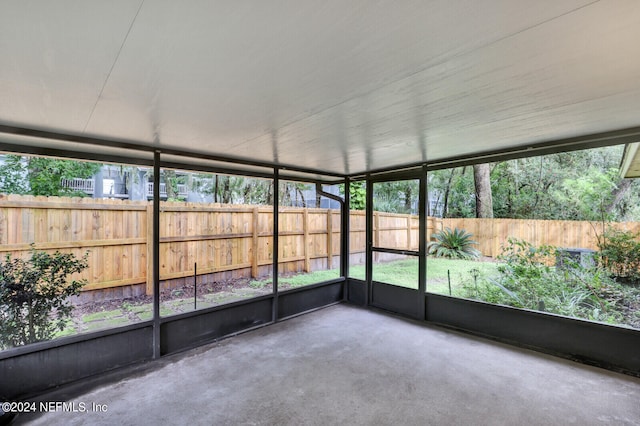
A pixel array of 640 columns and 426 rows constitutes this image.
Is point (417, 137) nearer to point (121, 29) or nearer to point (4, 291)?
point (121, 29)

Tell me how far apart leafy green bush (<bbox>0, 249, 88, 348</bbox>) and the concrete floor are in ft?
1.99

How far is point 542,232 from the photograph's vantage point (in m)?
4.48

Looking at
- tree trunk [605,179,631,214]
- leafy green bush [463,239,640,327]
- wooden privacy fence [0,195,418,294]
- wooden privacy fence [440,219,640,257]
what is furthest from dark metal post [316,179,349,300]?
tree trunk [605,179,631,214]

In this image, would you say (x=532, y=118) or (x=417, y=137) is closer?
(x=532, y=118)

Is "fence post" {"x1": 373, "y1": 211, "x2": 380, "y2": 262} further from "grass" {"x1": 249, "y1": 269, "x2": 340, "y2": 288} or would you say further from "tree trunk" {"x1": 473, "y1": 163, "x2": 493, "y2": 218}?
"tree trunk" {"x1": 473, "y1": 163, "x2": 493, "y2": 218}

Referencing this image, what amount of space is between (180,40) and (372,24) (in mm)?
758

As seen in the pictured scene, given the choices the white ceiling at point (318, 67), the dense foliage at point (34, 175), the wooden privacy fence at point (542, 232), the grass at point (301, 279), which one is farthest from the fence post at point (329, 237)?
the dense foliage at point (34, 175)

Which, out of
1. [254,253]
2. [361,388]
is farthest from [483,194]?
[361,388]

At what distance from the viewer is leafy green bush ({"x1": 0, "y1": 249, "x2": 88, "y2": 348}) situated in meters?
2.48

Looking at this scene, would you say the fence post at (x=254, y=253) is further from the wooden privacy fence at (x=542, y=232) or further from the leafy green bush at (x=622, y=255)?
the leafy green bush at (x=622, y=255)

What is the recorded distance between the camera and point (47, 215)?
3.31m

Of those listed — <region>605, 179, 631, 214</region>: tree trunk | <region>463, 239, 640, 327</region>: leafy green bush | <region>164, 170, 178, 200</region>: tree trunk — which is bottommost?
<region>463, 239, 640, 327</region>: leafy green bush

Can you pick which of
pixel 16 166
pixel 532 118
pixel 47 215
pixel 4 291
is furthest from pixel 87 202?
pixel 532 118

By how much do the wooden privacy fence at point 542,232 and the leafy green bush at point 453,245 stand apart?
0.57ft
